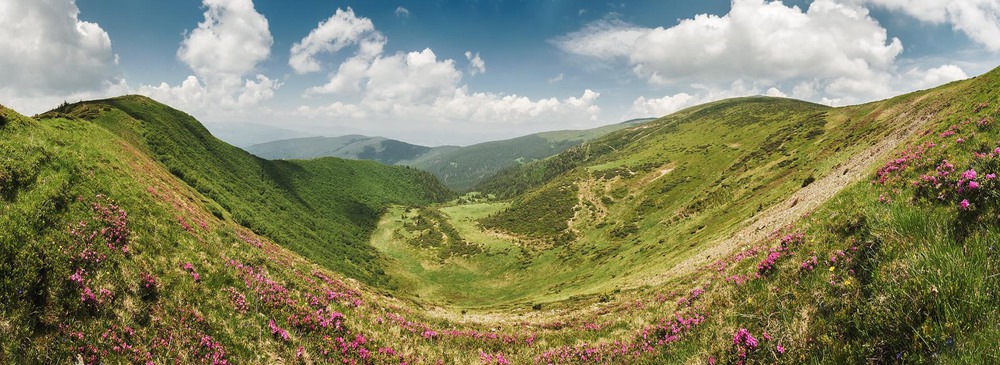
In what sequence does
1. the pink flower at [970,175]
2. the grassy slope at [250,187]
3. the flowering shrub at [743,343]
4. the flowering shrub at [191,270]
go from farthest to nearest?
A: the grassy slope at [250,187], the flowering shrub at [191,270], the pink flower at [970,175], the flowering shrub at [743,343]

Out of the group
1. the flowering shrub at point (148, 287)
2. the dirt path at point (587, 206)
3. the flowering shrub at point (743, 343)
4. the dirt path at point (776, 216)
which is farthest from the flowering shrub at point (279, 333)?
the dirt path at point (587, 206)

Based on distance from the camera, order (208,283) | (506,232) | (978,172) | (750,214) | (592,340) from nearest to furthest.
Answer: (978,172) < (208,283) < (592,340) < (750,214) < (506,232)

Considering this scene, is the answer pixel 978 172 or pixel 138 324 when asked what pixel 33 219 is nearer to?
pixel 138 324

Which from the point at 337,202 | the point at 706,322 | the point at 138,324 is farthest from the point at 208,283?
the point at 337,202

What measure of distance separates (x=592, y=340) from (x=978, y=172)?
11870 millimetres

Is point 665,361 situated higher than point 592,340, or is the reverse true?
point 665,361

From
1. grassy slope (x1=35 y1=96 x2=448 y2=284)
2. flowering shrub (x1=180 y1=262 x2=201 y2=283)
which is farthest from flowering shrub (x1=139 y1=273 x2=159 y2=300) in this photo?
grassy slope (x1=35 y1=96 x2=448 y2=284)

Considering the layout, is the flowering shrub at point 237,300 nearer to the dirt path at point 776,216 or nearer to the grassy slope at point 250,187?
the dirt path at point 776,216

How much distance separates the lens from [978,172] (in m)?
8.38

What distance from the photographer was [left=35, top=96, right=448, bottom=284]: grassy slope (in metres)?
68.7

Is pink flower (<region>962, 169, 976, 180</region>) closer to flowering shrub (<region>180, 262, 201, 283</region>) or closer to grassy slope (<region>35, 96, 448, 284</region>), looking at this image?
flowering shrub (<region>180, 262, 201, 283</region>)

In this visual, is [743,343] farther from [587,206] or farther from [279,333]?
[587,206]

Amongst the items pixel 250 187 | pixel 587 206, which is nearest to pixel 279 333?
pixel 250 187

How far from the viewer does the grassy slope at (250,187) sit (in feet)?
225
